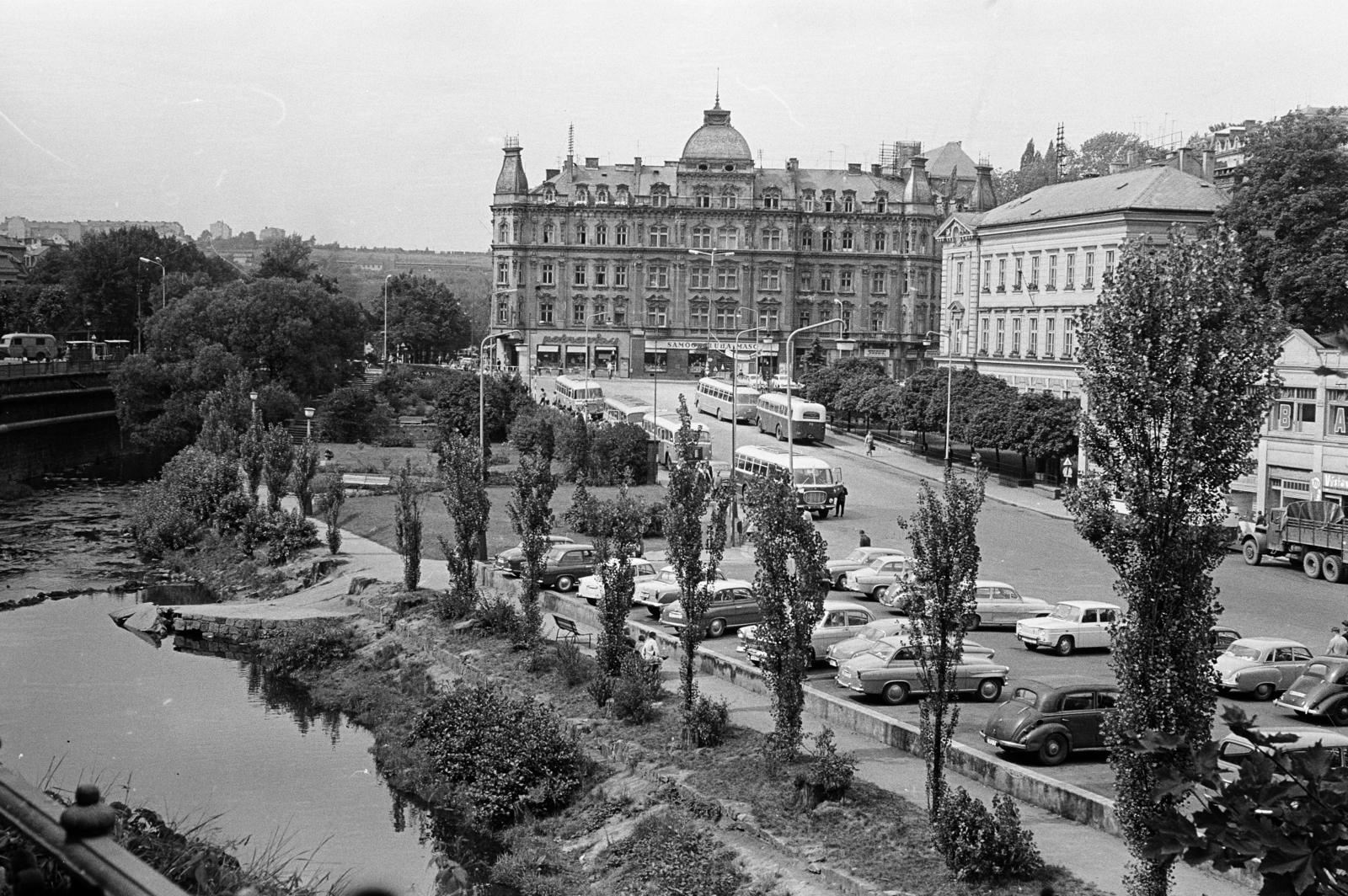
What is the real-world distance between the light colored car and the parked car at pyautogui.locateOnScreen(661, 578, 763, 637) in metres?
7.11

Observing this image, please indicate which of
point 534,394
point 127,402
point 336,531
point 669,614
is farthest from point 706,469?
point 534,394

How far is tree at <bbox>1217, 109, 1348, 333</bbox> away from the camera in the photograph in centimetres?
5650

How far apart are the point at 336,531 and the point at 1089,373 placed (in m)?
37.6

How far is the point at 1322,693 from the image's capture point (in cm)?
2780

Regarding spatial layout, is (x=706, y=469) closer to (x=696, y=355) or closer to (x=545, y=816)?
(x=545, y=816)

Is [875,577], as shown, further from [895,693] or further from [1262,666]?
[1262,666]

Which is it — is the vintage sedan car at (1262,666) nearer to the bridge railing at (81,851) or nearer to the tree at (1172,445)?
the tree at (1172,445)

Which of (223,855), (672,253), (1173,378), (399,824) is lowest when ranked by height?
(399,824)

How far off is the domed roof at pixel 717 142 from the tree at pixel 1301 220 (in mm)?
68202

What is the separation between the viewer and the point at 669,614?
37.4 meters

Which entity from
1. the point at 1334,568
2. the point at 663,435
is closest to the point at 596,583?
the point at 1334,568

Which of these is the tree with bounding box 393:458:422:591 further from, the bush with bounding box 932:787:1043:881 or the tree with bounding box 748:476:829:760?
the bush with bounding box 932:787:1043:881

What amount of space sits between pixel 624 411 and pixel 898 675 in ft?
180

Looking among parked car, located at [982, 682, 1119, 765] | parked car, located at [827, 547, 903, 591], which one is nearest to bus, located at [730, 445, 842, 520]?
parked car, located at [827, 547, 903, 591]
